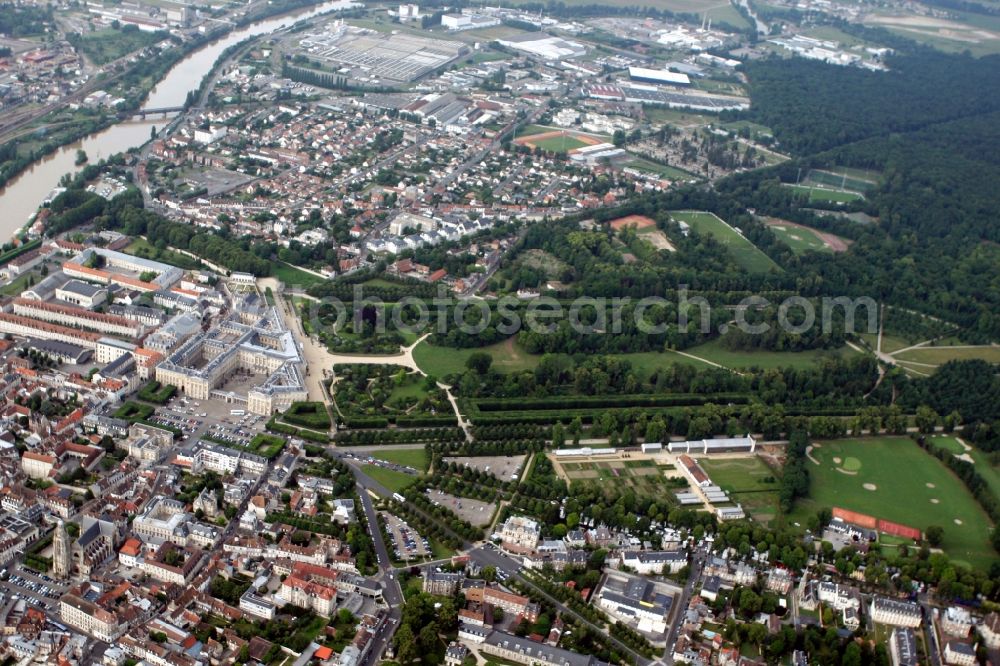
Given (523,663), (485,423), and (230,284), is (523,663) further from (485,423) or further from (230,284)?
(230,284)

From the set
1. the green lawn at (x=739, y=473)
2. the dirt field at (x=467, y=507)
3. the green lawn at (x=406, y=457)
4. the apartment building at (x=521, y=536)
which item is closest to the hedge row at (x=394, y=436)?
the green lawn at (x=406, y=457)

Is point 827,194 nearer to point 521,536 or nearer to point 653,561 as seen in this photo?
point 653,561

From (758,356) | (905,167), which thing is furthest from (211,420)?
(905,167)

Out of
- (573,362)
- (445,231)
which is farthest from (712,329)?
(445,231)

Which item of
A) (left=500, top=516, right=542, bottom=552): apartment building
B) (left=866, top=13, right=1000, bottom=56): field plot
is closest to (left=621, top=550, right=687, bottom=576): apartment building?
(left=500, top=516, right=542, bottom=552): apartment building

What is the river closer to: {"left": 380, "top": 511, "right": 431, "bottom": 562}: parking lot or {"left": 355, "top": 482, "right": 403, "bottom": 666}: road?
{"left": 355, "top": 482, "right": 403, "bottom": 666}: road

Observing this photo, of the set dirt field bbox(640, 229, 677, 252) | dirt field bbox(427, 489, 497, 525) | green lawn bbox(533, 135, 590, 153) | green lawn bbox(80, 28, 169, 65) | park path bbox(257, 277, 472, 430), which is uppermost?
green lawn bbox(80, 28, 169, 65)
